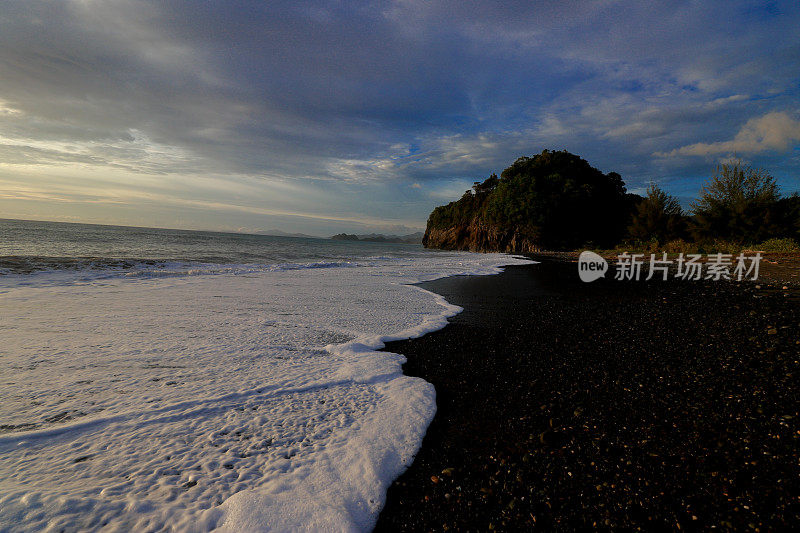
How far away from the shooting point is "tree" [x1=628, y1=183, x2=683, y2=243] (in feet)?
105

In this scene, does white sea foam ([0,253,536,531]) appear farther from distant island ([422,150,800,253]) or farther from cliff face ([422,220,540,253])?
cliff face ([422,220,540,253])

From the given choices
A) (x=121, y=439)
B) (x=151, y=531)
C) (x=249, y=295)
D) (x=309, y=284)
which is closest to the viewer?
(x=151, y=531)

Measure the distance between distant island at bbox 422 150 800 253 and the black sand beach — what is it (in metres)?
25.6

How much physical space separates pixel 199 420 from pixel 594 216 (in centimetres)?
6669

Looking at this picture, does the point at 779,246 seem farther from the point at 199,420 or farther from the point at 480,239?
the point at 480,239

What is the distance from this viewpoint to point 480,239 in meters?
73.2

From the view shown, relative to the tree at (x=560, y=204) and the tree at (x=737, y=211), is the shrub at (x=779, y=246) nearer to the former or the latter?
the tree at (x=737, y=211)

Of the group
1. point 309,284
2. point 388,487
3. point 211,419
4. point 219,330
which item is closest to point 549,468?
point 388,487

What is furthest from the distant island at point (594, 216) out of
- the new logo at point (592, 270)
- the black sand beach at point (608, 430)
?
the black sand beach at point (608, 430)

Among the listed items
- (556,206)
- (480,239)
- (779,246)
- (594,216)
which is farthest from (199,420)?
(480,239)

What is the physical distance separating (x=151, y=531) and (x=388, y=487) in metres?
1.56

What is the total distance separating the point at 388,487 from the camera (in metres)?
2.45

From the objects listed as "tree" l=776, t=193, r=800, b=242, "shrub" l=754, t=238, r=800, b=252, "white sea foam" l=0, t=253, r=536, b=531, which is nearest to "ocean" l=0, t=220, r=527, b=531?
"white sea foam" l=0, t=253, r=536, b=531

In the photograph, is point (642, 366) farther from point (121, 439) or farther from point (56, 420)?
point (56, 420)
